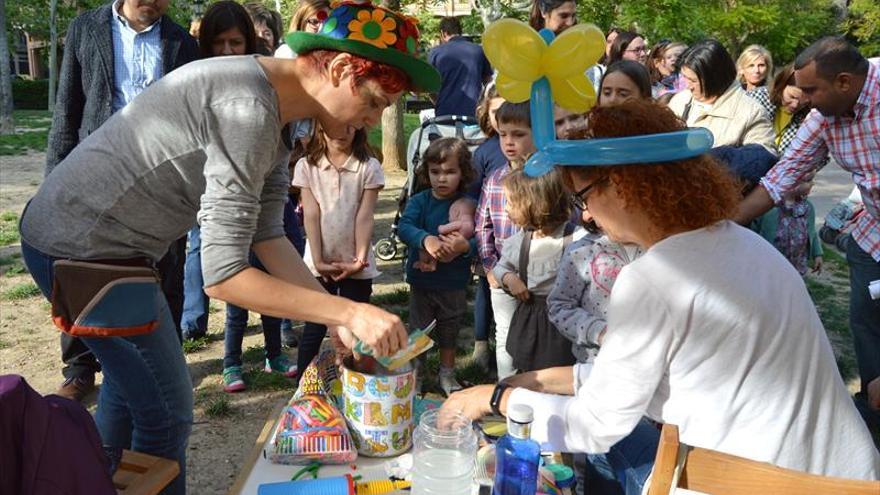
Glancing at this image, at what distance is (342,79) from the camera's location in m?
1.76

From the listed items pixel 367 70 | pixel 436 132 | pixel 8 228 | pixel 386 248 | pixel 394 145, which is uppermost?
pixel 367 70

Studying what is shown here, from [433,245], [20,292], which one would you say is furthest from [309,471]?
[20,292]

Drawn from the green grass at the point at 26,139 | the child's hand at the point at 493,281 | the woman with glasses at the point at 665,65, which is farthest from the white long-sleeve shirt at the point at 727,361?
the green grass at the point at 26,139

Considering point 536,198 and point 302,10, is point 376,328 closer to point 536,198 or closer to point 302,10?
point 536,198

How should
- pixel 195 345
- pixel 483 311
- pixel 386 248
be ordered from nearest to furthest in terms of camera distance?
1. pixel 483 311
2. pixel 195 345
3. pixel 386 248

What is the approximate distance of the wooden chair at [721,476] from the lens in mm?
1215

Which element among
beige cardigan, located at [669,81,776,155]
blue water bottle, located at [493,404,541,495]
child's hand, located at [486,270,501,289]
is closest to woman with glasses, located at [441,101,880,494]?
blue water bottle, located at [493,404,541,495]

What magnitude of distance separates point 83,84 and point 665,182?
2.96 metres

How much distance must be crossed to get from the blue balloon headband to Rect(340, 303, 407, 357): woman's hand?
1.60ft

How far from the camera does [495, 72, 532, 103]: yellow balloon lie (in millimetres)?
1974

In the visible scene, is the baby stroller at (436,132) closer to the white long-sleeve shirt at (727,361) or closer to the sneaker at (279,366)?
the sneaker at (279,366)

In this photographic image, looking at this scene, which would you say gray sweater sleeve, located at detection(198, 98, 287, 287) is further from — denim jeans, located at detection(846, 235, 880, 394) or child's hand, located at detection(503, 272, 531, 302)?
denim jeans, located at detection(846, 235, 880, 394)

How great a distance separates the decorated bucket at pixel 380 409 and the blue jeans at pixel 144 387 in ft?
1.78

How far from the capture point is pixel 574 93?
2.00 metres
